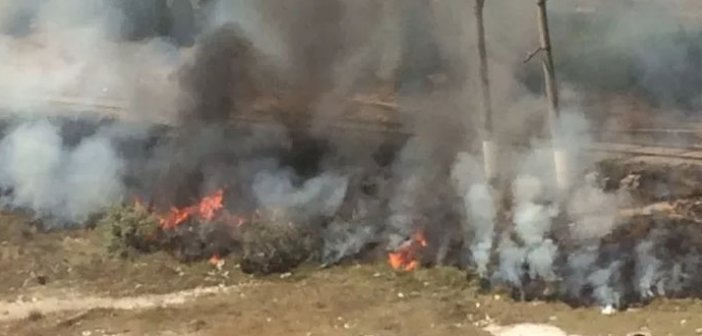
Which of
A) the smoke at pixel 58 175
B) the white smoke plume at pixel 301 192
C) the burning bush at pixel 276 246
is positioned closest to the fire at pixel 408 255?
the burning bush at pixel 276 246

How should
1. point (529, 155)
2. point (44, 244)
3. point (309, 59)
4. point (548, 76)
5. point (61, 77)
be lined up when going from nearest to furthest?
1. point (548, 76)
2. point (529, 155)
3. point (44, 244)
4. point (309, 59)
5. point (61, 77)

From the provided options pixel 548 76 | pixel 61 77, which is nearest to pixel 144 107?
pixel 61 77

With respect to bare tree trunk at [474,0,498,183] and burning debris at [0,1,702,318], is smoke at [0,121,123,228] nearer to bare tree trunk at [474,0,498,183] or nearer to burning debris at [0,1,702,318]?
burning debris at [0,1,702,318]

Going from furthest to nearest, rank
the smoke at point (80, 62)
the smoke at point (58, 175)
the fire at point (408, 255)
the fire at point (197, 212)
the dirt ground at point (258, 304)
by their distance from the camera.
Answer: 1. the smoke at point (80, 62)
2. the smoke at point (58, 175)
3. the fire at point (197, 212)
4. the fire at point (408, 255)
5. the dirt ground at point (258, 304)

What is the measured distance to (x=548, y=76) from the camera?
41.9ft

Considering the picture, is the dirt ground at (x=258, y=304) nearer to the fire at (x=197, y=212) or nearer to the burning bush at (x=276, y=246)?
the burning bush at (x=276, y=246)

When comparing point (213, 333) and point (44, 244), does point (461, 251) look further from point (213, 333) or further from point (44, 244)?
point (44, 244)

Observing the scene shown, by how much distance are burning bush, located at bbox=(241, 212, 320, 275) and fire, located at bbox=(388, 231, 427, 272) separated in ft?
3.41

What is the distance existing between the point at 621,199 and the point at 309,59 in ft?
19.1

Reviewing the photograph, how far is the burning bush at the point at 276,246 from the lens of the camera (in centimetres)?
1348

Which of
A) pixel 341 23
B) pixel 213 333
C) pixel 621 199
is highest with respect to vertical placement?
pixel 341 23

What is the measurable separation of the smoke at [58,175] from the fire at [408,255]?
455cm

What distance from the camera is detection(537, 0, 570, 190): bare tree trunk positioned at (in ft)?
41.4

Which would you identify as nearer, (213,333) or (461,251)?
(213,333)
